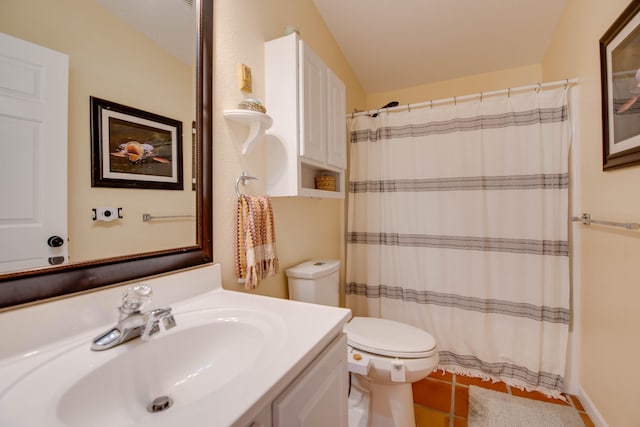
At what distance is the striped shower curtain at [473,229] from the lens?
5.34 ft

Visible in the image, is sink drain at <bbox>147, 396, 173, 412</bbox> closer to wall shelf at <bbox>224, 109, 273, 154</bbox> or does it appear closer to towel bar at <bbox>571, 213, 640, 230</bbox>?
wall shelf at <bbox>224, 109, 273, 154</bbox>

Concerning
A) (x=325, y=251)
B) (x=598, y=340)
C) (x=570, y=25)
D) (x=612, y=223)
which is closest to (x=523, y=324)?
(x=598, y=340)

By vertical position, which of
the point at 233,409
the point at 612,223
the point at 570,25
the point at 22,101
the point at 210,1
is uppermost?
the point at 570,25

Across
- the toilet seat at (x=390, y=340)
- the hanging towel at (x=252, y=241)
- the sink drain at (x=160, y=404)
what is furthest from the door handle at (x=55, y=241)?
the toilet seat at (x=390, y=340)

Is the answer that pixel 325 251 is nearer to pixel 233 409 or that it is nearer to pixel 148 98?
pixel 148 98

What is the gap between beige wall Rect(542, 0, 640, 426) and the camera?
1.07 metres

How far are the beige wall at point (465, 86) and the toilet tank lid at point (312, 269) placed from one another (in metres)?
2.04

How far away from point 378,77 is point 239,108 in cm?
193

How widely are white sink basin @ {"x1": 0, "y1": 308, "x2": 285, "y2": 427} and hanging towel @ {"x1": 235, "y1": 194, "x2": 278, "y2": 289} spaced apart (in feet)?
0.84

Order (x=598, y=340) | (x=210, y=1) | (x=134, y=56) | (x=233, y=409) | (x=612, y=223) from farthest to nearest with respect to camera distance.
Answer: (x=598, y=340) < (x=612, y=223) < (x=210, y=1) < (x=134, y=56) < (x=233, y=409)

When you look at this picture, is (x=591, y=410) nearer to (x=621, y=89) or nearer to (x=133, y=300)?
(x=621, y=89)

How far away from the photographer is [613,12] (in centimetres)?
116

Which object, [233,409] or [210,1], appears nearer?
[233,409]

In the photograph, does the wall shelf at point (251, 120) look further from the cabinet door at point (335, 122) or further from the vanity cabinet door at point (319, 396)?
the vanity cabinet door at point (319, 396)
